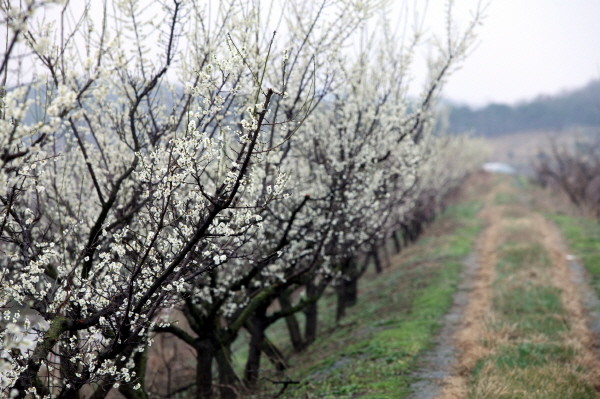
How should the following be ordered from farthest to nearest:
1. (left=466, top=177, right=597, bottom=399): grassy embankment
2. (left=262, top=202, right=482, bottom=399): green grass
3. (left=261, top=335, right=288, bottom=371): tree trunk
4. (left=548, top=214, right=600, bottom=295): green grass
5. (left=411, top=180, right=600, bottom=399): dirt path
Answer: (left=548, top=214, right=600, bottom=295): green grass, (left=261, top=335, right=288, bottom=371): tree trunk, (left=262, top=202, right=482, bottom=399): green grass, (left=411, top=180, right=600, bottom=399): dirt path, (left=466, top=177, right=597, bottom=399): grassy embankment

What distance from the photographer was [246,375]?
539 inches

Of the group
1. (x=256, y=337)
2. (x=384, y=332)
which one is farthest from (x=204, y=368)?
(x=384, y=332)

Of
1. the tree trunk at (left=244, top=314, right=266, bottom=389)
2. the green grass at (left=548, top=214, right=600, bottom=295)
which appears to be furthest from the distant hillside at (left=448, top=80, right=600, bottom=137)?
the tree trunk at (left=244, top=314, right=266, bottom=389)

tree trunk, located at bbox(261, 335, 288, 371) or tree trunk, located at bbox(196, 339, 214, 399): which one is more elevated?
tree trunk, located at bbox(196, 339, 214, 399)

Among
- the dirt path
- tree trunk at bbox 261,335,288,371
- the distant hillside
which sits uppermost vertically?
the distant hillside

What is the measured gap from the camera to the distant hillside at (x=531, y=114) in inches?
5413

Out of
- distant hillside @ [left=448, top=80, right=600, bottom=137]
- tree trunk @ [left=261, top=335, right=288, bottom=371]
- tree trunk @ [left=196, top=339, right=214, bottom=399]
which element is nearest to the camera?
tree trunk @ [left=196, top=339, right=214, bottom=399]

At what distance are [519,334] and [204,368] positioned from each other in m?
7.93

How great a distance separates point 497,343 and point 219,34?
958 centimetres

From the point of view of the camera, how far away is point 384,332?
14500 mm

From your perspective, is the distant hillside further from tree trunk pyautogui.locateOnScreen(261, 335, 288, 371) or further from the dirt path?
tree trunk pyautogui.locateOnScreen(261, 335, 288, 371)

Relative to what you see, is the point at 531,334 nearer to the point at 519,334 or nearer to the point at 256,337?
the point at 519,334

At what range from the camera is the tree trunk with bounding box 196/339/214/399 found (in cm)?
1080

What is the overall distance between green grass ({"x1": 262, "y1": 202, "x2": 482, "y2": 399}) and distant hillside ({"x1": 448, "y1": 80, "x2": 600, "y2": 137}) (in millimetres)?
117376
